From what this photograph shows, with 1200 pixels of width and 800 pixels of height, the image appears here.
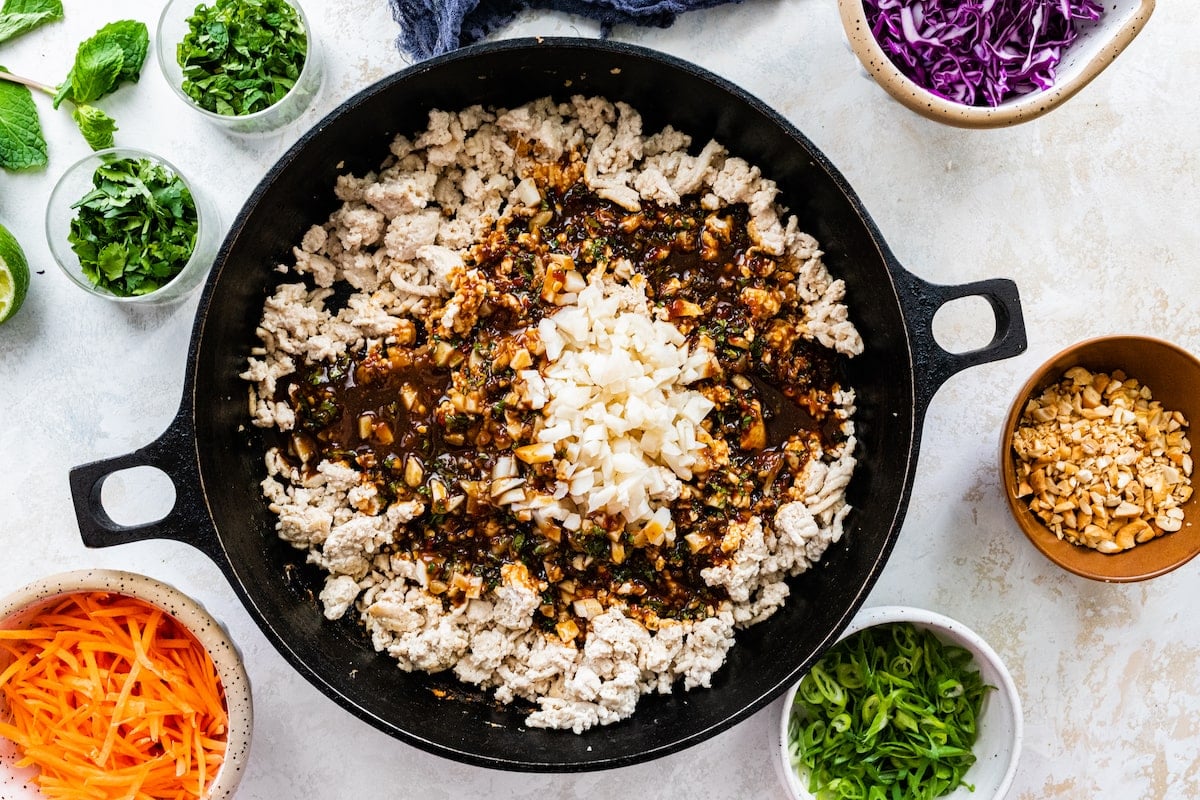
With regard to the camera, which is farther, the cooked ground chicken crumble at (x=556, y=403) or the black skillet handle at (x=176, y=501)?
the cooked ground chicken crumble at (x=556, y=403)

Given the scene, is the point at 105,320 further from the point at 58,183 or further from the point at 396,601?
the point at 396,601

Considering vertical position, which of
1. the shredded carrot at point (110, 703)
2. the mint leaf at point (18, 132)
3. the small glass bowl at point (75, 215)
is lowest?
the shredded carrot at point (110, 703)

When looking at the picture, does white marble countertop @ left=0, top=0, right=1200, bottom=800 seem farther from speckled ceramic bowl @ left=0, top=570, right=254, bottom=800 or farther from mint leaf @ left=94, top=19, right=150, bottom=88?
speckled ceramic bowl @ left=0, top=570, right=254, bottom=800

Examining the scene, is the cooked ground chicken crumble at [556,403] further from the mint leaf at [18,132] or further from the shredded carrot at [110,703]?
the mint leaf at [18,132]

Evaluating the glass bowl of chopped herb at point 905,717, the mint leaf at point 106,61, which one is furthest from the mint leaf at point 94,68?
the glass bowl of chopped herb at point 905,717

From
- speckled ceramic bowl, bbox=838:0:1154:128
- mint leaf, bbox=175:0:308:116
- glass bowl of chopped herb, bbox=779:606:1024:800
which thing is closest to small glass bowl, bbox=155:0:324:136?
mint leaf, bbox=175:0:308:116

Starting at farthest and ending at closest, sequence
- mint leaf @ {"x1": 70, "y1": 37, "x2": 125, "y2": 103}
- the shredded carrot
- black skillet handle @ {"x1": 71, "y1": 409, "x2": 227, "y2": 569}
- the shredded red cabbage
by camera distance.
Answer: mint leaf @ {"x1": 70, "y1": 37, "x2": 125, "y2": 103}
the shredded red cabbage
the shredded carrot
black skillet handle @ {"x1": 71, "y1": 409, "x2": 227, "y2": 569}
